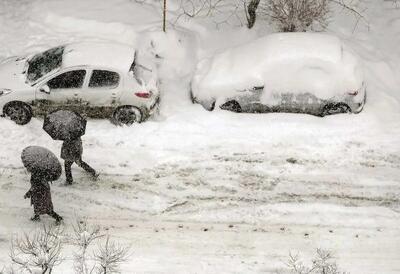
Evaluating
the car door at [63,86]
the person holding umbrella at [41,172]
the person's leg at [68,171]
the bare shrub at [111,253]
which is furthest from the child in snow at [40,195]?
the car door at [63,86]

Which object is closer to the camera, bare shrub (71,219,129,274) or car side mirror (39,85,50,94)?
bare shrub (71,219,129,274)

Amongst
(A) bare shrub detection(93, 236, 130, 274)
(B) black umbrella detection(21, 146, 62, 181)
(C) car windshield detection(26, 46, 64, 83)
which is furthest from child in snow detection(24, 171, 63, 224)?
(C) car windshield detection(26, 46, 64, 83)

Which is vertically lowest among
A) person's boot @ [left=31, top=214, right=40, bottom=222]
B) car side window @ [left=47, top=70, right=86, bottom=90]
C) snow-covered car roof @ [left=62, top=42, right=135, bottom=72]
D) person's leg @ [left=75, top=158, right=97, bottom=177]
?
person's boot @ [left=31, top=214, right=40, bottom=222]

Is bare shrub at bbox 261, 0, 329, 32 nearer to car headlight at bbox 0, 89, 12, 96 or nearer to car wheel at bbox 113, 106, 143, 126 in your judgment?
car wheel at bbox 113, 106, 143, 126

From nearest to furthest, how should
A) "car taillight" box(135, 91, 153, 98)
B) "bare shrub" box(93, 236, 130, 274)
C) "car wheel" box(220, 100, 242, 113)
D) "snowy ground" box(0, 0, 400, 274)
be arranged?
"bare shrub" box(93, 236, 130, 274) → "snowy ground" box(0, 0, 400, 274) → "car taillight" box(135, 91, 153, 98) → "car wheel" box(220, 100, 242, 113)

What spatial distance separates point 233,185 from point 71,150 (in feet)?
9.95

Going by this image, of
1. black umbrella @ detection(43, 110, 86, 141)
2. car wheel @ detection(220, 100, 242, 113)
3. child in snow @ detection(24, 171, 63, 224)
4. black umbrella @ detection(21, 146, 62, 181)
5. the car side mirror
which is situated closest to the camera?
black umbrella @ detection(21, 146, 62, 181)

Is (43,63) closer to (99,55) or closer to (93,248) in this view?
(99,55)

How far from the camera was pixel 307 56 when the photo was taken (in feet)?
38.4

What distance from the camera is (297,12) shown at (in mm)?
13109

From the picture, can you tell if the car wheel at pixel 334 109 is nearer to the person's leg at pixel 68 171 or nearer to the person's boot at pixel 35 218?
the person's leg at pixel 68 171

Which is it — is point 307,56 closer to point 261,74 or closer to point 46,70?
point 261,74

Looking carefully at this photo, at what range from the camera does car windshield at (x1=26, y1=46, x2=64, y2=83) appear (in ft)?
37.9

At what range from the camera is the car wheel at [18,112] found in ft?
37.8
